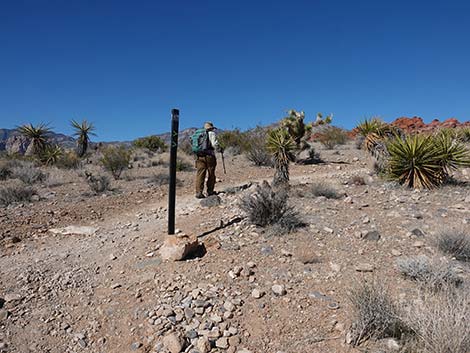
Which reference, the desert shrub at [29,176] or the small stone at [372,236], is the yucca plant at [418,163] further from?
the desert shrub at [29,176]

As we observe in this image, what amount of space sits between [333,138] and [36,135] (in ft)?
60.5

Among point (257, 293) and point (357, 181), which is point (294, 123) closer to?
point (357, 181)

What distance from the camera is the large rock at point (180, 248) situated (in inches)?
184

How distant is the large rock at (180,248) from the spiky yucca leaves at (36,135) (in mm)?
18622

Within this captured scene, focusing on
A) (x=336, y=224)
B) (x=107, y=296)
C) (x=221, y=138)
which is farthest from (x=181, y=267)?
(x=221, y=138)

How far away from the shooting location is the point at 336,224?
5.82m

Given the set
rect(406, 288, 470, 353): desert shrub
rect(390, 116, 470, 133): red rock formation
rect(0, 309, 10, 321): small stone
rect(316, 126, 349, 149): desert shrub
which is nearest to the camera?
rect(406, 288, 470, 353): desert shrub

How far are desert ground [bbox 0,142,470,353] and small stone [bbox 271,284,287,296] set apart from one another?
13 millimetres

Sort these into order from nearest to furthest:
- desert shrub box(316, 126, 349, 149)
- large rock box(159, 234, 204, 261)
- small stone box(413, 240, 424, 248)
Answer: large rock box(159, 234, 204, 261) < small stone box(413, 240, 424, 248) < desert shrub box(316, 126, 349, 149)

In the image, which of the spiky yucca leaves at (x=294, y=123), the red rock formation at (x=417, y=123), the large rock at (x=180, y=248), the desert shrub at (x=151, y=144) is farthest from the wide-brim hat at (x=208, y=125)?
the red rock formation at (x=417, y=123)

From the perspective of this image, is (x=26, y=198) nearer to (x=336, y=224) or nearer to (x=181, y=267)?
(x=181, y=267)

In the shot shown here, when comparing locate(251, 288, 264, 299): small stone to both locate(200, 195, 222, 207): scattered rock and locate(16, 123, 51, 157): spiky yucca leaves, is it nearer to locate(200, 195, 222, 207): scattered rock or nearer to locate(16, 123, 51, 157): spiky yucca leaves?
locate(200, 195, 222, 207): scattered rock

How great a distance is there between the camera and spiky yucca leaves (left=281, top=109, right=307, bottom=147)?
48.0ft

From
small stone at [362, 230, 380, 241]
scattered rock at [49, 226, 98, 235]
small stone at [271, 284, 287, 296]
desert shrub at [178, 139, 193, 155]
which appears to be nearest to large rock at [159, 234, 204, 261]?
small stone at [271, 284, 287, 296]
